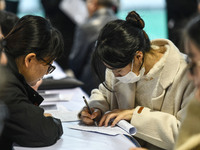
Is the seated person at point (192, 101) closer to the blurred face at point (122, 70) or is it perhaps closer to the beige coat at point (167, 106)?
the beige coat at point (167, 106)

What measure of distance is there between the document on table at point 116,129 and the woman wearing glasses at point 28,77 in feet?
0.51

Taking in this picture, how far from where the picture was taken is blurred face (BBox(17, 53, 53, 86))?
167cm

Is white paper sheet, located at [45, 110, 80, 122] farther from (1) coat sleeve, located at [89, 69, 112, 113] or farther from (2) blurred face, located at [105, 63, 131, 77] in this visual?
(2) blurred face, located at [105, 63, 131, 77]

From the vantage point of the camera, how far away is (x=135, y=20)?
1753 millimetres

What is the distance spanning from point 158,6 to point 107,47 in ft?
18.4

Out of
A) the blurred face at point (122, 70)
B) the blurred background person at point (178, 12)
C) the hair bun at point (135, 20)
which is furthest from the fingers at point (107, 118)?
the blurred background person at point (178, 12)

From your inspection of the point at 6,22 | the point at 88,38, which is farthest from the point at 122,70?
the point at 88,38

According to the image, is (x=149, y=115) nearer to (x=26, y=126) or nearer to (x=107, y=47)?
(x=107, y=47)

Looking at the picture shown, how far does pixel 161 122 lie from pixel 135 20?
0.50 meters

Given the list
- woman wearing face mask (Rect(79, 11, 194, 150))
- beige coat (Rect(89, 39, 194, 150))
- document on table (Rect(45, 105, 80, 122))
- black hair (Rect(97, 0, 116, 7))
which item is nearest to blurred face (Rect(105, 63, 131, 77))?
woman wearing face mask (Rect(79, 11, 194, 150))

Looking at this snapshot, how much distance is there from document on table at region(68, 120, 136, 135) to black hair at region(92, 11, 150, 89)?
28 cm

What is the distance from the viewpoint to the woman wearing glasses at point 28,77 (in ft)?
4.99

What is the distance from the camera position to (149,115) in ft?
5.76

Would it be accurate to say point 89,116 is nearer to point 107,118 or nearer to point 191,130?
point 107,118
